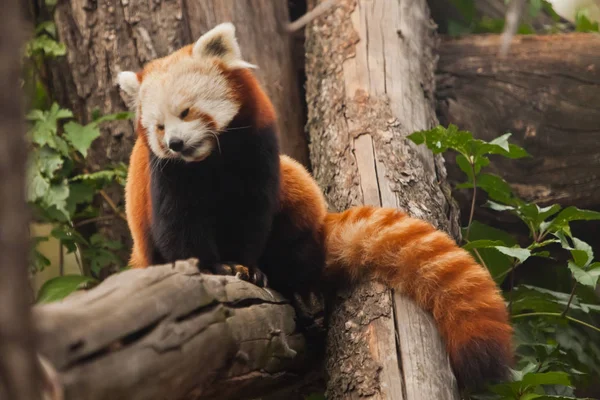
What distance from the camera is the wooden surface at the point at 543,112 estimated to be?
4328 millimetres

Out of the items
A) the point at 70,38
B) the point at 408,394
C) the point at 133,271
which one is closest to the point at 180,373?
the point at 133,271

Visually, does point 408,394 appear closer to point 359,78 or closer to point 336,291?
point 336,291

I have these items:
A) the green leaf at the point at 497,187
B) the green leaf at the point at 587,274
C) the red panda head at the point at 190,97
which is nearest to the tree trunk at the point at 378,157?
the green leaf at the point at 497,187

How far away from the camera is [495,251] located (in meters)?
3.49

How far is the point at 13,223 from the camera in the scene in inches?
22.9

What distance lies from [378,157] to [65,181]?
6.21ft

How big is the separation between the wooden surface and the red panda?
1.76 m

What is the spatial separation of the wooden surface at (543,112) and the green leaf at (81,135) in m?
2.17

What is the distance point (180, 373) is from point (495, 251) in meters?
2.15

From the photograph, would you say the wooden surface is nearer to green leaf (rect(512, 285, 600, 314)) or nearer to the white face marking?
green leaf (rect(512, 285, 600, 314))

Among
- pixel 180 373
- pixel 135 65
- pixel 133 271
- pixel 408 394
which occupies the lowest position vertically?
pixel 408 394

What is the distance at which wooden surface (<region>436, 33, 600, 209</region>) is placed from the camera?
4.33 meters

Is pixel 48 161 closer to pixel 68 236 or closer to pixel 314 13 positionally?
pixel 68 236

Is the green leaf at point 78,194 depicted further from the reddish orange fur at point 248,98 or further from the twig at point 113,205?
the reddish orange fur at point 248,98
